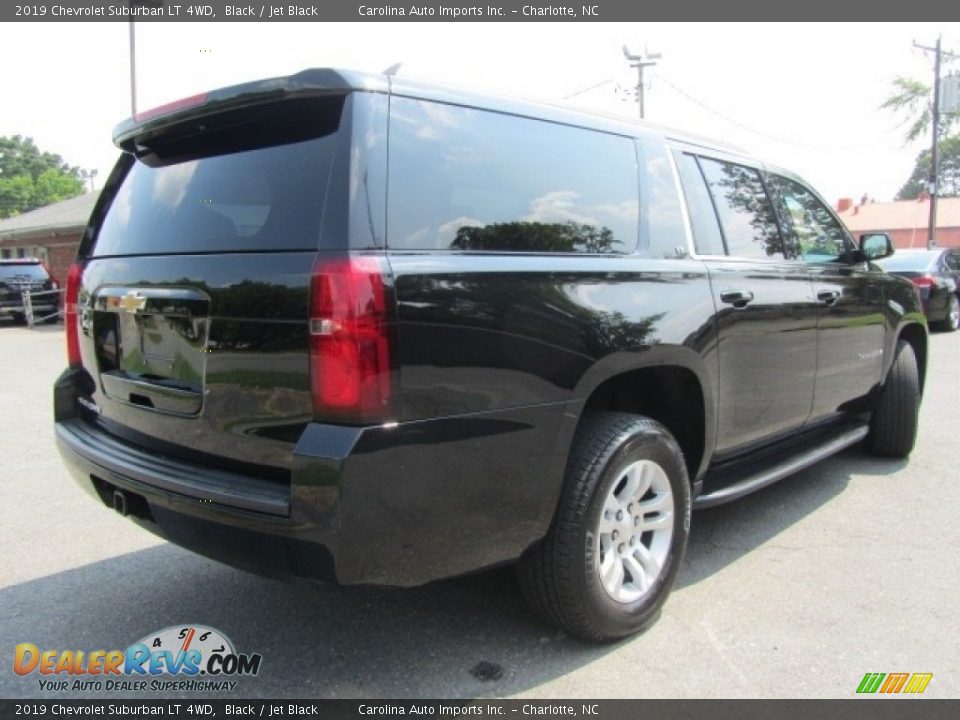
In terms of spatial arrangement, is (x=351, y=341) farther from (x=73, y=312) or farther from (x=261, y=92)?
(x=73, y=312)

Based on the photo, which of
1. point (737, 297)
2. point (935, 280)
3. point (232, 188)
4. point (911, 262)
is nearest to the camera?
point (232, 188)

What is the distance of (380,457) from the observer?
204 cm

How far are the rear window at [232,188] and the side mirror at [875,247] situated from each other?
3.73 m

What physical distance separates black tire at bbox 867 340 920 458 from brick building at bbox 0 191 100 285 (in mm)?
22313

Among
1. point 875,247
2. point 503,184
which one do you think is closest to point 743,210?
point 875,247

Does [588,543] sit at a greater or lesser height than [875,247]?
lesser

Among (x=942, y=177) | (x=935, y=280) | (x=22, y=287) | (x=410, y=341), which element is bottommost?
(x=410, y=341)

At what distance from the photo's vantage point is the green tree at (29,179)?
72625 millimetres

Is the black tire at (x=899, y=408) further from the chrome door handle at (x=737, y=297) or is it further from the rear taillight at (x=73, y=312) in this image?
the rear taillight at (x=73, y=312)

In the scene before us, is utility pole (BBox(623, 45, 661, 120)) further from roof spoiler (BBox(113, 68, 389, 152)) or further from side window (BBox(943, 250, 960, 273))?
roof spoiler (BBox(113, 68, 389, 152))

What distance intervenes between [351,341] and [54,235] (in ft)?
92.3

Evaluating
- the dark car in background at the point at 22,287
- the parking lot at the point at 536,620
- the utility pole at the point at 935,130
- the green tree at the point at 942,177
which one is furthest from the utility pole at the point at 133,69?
the green tree at the point at 942,177

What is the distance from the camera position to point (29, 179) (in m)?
76.2

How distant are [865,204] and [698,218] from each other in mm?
70601
